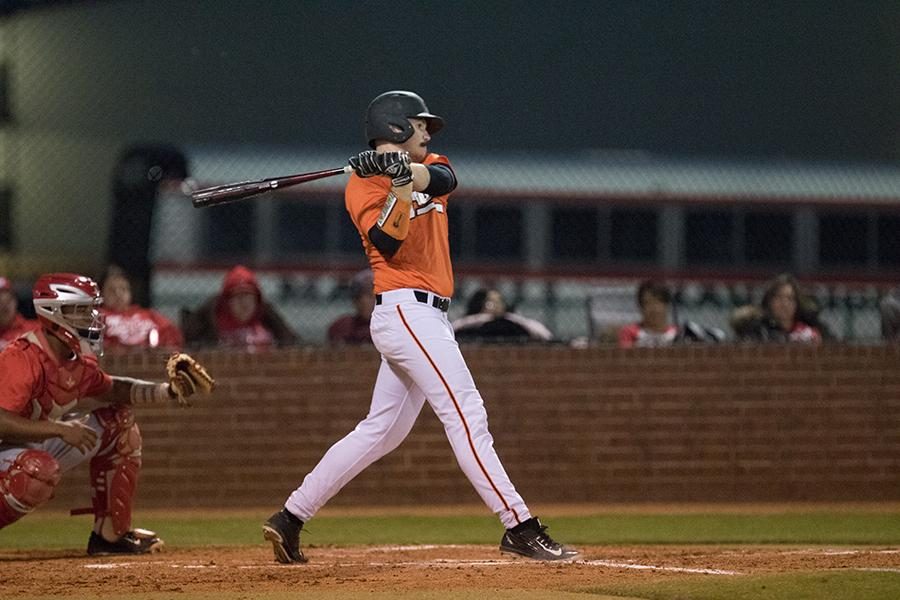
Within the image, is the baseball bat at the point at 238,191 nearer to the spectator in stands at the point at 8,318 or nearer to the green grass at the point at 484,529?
the green grass at the point at 484,529

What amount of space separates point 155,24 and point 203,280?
210 cm

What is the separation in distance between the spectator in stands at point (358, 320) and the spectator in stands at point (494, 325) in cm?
59

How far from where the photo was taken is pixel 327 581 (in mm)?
5773

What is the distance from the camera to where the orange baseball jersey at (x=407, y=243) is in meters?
6.13

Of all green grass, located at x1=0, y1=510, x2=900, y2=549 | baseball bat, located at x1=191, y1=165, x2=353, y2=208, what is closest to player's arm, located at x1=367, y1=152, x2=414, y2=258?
baseball bat, located at x1=191, y1=165, x2=353, y2=208

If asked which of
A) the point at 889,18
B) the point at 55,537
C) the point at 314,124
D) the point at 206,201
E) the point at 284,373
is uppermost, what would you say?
the point at 889,18

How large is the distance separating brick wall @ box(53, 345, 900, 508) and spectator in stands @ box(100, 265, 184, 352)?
136 millimetres

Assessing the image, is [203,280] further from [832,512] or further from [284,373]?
[832,512]

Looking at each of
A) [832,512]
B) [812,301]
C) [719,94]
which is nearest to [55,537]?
[832,512]

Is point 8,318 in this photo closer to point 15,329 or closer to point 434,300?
point 15,329

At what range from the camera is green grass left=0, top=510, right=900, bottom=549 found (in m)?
7.74

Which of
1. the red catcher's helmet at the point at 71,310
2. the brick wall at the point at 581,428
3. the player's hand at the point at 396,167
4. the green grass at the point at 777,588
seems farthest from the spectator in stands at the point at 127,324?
the green grass at the point at 777,588

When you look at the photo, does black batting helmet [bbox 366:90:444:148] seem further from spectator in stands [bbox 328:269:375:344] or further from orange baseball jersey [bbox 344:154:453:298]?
spectator in stands [bbox 328:269:375:344]

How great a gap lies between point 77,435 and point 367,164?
5.77 ft
